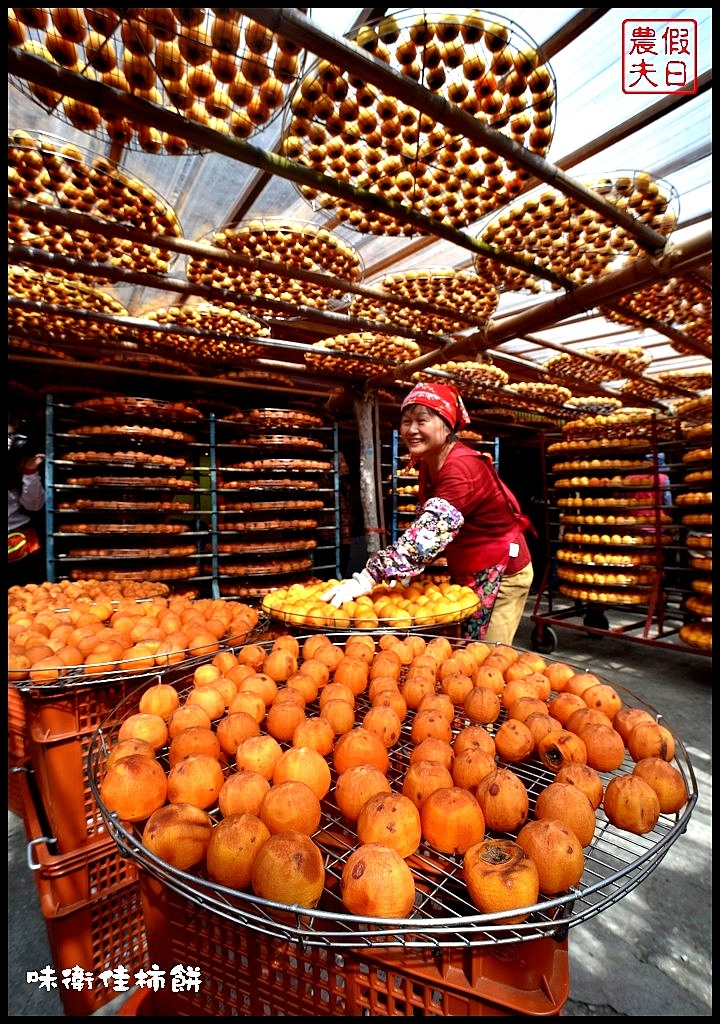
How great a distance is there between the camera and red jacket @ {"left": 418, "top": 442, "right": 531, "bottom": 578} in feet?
9.37

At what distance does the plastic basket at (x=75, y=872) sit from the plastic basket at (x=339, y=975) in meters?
0.74

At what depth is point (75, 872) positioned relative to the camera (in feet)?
5.68

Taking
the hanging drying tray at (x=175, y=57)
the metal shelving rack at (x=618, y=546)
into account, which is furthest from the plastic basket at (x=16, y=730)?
the metal shelving rack at (x=618, y=546)

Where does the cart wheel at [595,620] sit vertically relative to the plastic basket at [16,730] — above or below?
below

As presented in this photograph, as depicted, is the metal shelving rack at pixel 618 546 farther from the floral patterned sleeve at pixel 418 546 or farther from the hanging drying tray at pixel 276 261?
the hanging drying tray at pixel 276 261

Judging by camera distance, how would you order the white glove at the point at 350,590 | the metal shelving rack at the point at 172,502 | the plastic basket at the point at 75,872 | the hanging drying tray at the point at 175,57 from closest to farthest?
the plastic basket at the point at 75,872 → the hanging drying tray at the point at 175,57 → the white glove at the point at 350,590 → the metal shelving rack at the point at 172,502

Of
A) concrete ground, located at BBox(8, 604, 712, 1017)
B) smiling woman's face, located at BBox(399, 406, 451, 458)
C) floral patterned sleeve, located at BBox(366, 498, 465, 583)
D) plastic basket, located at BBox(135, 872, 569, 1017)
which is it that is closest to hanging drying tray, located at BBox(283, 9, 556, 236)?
smiling woman's face, located at BBox(399, 406, 451, 458)

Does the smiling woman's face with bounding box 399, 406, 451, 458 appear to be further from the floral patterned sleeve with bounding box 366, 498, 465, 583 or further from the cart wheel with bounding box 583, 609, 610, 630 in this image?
the cart wheel with bounding box 583, 609, 610, 630

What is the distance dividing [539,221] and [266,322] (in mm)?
3225

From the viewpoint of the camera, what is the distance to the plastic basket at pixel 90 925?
5.60 ft

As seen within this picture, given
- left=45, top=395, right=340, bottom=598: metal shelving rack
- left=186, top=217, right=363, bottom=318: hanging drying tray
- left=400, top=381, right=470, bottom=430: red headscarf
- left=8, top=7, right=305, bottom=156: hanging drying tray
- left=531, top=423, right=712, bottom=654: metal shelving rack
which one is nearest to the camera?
left=8, top=7, right=305, bottom=156: hanging drying tray

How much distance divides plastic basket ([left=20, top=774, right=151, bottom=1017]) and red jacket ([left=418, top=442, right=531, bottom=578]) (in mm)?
2338

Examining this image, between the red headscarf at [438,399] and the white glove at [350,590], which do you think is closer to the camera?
the white glove at [350,590]

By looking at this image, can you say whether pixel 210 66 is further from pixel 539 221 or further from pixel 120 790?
pixel 120 790
